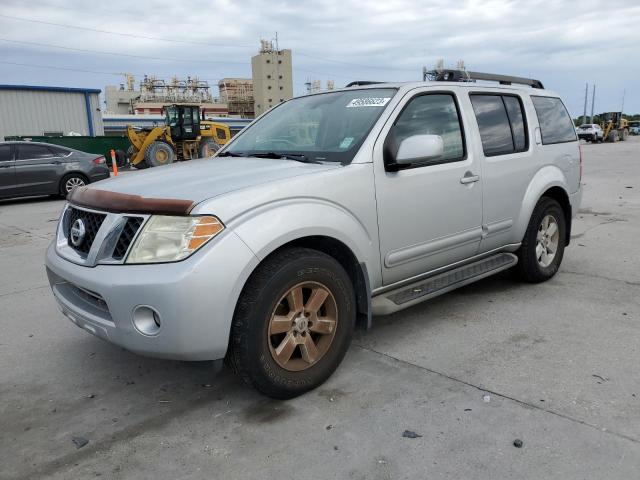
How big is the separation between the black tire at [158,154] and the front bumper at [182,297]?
19393 mm

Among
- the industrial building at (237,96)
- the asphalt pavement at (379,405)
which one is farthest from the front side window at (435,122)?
the industrial building at (237,96)

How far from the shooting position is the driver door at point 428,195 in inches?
135

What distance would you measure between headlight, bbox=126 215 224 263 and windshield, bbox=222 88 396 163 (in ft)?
3.55

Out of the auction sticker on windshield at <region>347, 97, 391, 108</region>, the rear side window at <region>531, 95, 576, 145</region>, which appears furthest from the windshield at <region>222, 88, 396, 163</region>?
the rear side window at <region>531, 95, 576, 145</region>

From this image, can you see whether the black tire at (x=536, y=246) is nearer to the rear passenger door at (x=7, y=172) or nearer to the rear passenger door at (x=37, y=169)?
the rear passenger door at (x=37, y=169)

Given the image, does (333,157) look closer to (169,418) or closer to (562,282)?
(169,418)

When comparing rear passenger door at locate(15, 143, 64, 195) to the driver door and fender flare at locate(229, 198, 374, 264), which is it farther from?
fender flare at locate(229, 198, 374, 264)

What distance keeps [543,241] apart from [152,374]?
358 cm

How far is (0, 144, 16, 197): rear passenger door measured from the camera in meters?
11.9

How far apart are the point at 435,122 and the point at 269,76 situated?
107578mm

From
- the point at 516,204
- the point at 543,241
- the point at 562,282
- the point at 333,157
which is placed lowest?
the point at 562,282

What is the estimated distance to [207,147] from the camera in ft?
75.9

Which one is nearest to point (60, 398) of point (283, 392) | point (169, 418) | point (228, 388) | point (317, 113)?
point (169, 418)

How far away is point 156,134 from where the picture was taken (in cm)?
2202
